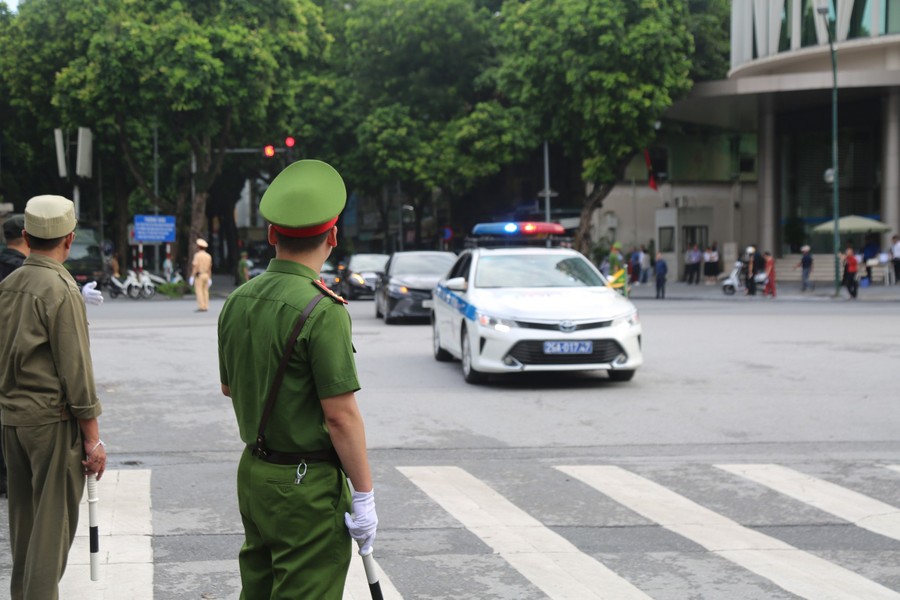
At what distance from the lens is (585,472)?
7934 mm

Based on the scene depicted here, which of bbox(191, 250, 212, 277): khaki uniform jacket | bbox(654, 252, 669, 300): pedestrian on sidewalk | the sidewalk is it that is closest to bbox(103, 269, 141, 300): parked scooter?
bbox(191, 250, 212, 277): khaki uniform jacket

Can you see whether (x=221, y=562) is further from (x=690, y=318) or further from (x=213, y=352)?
(x=690, y=318)

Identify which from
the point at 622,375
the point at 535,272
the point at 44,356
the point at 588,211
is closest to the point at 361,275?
the point at 588,211

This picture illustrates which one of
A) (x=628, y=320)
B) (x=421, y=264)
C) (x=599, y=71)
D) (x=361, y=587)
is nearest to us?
(x=361, y=587)

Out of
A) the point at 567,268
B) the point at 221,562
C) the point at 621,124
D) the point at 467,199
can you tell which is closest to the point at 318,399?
the point at 221,562

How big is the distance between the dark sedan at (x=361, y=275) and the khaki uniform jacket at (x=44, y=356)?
→ 27.7 m

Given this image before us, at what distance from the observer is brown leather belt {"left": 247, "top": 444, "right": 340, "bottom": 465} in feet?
10.9

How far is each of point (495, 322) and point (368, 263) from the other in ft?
70.2

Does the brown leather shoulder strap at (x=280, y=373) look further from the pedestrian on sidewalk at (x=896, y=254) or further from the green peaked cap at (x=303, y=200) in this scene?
Answer: the pedestrian on sidewalk at (x=896, y=254)

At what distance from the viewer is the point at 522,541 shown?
19.8 feet

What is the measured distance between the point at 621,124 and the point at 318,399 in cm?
3799

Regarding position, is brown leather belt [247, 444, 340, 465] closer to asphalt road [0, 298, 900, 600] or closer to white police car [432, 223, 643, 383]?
asphalt road [0, 298, 900, 600]

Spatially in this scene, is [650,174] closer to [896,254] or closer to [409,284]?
[896,254]

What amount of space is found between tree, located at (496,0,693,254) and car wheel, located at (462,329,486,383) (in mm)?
27286
